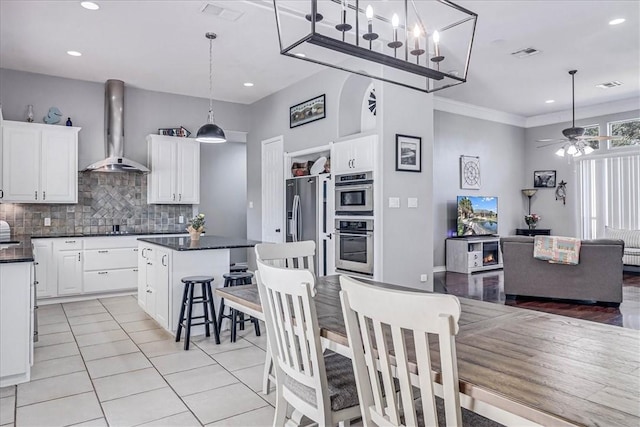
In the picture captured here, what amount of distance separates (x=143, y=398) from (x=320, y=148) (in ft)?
12.8

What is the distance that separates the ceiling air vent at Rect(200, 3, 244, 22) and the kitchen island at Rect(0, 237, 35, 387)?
2743 millimetres

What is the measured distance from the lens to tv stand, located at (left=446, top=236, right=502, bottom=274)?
7.53 m

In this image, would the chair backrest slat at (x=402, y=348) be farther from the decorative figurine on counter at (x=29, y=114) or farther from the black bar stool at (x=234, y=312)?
the decorative figurine on counter at (x=29, y=114)

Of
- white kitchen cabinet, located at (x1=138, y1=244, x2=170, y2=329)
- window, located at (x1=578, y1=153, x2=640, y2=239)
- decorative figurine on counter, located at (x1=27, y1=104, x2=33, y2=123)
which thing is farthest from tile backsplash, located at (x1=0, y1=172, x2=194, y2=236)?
window, located at (x1=578, y1=153, x2=640, y2=239)

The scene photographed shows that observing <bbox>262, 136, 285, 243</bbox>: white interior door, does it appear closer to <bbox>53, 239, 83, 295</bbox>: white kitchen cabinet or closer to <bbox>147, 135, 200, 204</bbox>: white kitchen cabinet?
<bbox>147, 135, 200, 204</bbox>: white kitchen cabinet

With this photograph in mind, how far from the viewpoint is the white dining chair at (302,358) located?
1492mm

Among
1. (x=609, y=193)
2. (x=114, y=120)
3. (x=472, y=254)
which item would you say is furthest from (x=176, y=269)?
(x=609, y=193)

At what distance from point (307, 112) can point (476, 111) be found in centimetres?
420

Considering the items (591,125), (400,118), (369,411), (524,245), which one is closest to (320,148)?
(400,118)

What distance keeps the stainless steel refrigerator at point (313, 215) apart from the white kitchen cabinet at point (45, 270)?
10.6 ft

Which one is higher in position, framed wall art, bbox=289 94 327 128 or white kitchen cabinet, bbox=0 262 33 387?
framed wall art, bbox=289 94 327 128

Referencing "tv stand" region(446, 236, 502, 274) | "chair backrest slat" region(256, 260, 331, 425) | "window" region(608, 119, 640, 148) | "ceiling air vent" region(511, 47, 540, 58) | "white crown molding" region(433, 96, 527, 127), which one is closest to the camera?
"chair backrest slat" region(256, 260, 331, 425)

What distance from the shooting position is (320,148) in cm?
574

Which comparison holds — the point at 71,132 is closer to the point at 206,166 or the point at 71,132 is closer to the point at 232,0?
the point at 206,166
